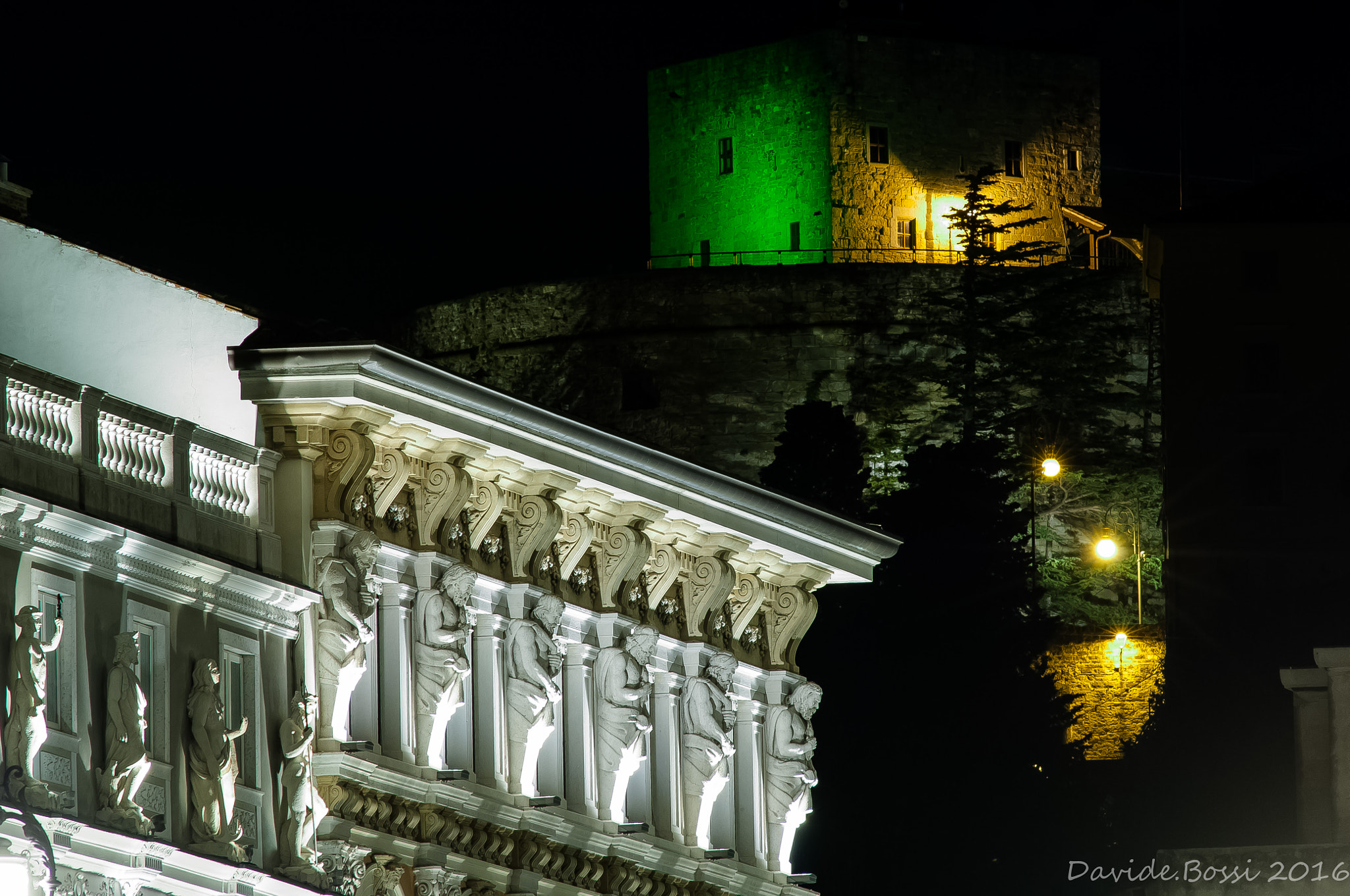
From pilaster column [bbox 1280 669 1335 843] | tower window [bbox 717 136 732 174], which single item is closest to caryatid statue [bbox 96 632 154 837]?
pilaster column [bbox 1280 669 1335 843]

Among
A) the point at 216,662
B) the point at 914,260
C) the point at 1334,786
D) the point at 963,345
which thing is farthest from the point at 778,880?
the point at 914,260

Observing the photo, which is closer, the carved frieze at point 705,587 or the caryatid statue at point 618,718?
the caryatid statue at point 618,718

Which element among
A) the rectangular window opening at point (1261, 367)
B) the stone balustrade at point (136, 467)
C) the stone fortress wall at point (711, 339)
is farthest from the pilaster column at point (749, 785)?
the stone fortress wall at point (711, 339)

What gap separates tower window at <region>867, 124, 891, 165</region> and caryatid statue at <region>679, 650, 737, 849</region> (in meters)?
66.3

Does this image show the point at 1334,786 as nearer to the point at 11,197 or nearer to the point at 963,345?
the point at 11,197

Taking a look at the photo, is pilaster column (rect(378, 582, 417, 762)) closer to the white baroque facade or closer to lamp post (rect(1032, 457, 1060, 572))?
the white baroque facade

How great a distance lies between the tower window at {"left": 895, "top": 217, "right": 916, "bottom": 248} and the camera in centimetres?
9588

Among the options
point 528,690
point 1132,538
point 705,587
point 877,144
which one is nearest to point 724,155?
point 877,144

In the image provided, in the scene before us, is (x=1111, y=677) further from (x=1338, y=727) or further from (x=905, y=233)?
(x=1338, y=727)

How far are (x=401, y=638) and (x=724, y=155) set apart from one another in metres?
71.2

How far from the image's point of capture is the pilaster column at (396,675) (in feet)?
85.0

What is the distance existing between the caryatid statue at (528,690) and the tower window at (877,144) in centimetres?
6965

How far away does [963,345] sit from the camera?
86.9 meters

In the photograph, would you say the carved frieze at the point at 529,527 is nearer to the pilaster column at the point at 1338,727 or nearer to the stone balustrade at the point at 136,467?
the stone balustrade at the point at 136,467
